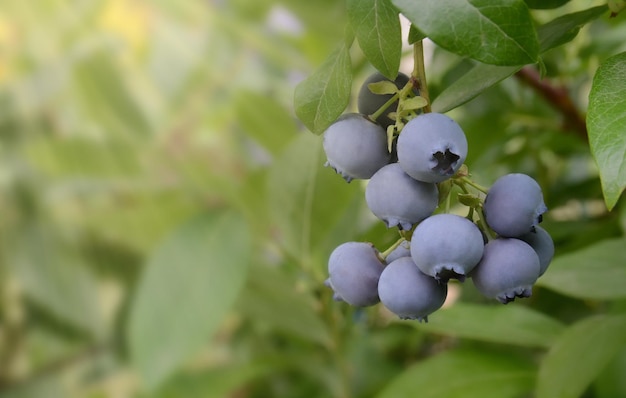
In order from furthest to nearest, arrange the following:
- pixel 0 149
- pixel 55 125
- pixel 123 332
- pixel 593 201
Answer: pixel 55 125, pixel 0 149, pixel 123 332, pixel 593 201

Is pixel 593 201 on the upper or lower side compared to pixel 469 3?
upper

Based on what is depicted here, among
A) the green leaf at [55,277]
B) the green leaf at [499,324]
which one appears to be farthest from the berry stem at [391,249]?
the green leaf at [55,277]

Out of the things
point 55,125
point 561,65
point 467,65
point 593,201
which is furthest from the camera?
point 55,125

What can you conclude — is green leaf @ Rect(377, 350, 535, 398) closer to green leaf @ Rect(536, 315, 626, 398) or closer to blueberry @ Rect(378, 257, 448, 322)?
green leaf @ Rect(536, 315, 626, 398)

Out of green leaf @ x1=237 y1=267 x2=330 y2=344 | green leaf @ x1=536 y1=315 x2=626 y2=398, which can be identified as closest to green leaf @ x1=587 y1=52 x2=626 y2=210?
green leaf @ x1=536 y1=315 x2=626 y2=398

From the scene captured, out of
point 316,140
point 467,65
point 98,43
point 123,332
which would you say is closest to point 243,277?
point 316,140

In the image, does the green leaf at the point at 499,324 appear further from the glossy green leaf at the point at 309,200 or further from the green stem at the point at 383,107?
the green stem at the point at 383,107

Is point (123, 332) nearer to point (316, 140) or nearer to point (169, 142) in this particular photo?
point (169, 142)
